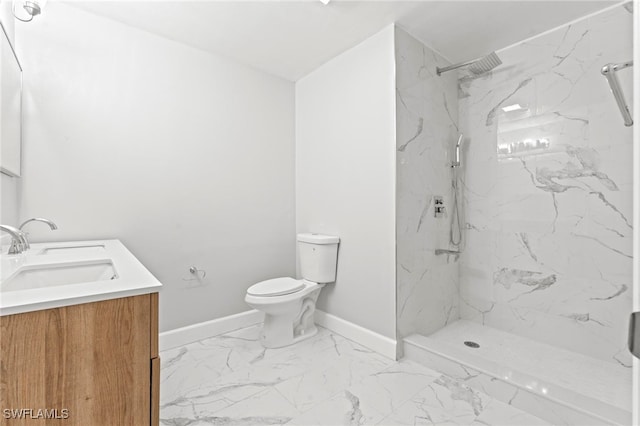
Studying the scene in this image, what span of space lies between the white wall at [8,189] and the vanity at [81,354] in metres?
0.76

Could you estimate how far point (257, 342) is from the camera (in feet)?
7.39

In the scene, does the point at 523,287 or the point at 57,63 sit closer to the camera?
the point at 57,63

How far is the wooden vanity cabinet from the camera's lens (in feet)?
2.30

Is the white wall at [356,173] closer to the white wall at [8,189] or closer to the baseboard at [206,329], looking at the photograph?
the baseboard at [206,329]

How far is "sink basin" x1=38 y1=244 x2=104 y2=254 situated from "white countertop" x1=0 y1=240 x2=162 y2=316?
0.11 feet

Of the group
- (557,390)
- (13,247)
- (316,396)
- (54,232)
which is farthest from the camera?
(54,232)

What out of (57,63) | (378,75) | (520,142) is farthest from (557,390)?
(57,63)

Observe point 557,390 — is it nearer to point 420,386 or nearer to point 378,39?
point 420,386

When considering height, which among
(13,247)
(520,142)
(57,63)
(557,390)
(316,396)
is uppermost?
(57,63)

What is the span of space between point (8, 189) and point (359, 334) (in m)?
2.22

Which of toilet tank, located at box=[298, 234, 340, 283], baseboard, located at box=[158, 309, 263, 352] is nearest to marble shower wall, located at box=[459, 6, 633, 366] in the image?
toilet tank, located at box=[298, 234, 340, 283]

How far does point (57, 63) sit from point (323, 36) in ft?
5.42

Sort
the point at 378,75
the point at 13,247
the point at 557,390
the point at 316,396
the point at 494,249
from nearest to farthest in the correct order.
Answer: the point at 13,247, the point at 557,390, the point at 316,396, the point at 378,75, the point at 494,249

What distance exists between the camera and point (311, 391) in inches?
65.9
